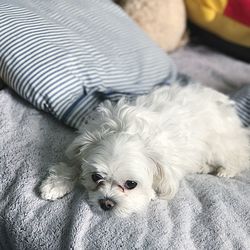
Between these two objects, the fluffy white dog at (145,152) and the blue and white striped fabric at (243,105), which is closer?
the fluffy white dog at (145,152)

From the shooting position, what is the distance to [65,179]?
1256 mm

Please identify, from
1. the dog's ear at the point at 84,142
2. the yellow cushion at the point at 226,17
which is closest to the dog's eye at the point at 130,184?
the dog's ear at the point at 84,142

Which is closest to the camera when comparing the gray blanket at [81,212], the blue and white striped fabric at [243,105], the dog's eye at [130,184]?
the gray blanket at [81,212]

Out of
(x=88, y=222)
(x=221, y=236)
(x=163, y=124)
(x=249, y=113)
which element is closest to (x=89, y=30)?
(x=163, y=124)

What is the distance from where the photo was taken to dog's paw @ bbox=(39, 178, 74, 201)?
119 centimetres

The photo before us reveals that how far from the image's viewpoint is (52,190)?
120cm

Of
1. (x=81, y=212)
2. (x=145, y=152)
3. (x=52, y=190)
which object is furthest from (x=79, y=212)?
(x=145, y=152)

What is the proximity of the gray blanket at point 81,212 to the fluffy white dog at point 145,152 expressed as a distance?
38 mm

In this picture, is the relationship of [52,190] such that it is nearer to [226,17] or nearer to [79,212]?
[79,212]

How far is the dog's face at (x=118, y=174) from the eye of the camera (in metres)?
1.17

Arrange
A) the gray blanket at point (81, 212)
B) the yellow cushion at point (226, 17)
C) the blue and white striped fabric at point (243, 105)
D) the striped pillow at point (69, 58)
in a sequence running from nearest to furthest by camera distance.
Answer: the gray blanket at point (81, 212) → the striped pillow at point (69, 58) → the blue and white striped fabric at point (243, 105) → the yellow cushion at point (226, 17)

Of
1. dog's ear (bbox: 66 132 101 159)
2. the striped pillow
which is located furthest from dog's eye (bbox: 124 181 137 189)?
the striped pillow

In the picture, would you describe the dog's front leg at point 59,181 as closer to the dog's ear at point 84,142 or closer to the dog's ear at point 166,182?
the dog's ear at point 84,142

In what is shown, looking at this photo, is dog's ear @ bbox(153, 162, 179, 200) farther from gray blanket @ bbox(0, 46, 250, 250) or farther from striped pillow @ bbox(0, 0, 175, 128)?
striped pillow @ bbox(0, 0, 175, 128)
